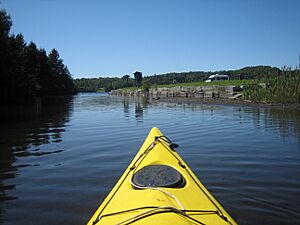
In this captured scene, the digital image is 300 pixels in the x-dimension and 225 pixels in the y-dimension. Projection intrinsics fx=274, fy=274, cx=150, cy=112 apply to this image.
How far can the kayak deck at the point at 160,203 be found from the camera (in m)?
2.53

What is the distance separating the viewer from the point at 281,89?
23.2m

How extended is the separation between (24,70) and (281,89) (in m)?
41.7

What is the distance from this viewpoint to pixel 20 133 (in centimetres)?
1260

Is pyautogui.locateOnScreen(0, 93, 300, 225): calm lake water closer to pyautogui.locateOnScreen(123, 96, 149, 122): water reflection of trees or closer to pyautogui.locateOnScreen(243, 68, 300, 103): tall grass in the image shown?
pyautogui.locateOnScreen(123, 96, 149, 122): water reflection of trees

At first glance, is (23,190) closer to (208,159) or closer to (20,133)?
(208,159)

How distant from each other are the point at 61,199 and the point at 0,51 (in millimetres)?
30099

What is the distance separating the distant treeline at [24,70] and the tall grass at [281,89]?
27.0 metres

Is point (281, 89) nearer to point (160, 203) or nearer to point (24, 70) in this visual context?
point (160, 203)

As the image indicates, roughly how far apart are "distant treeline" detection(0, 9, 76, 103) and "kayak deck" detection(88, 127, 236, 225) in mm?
30952

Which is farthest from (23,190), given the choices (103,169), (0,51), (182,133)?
(0,51)

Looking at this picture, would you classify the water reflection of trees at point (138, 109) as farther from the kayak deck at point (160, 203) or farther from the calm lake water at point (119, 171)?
the kayak deck at point (160, 203)

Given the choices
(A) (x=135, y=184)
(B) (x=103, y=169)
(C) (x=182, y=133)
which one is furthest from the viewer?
(C) (x=182, y=133)

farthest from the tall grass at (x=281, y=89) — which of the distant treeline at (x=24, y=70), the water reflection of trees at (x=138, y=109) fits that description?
the distant treeline at (x=24, y=70)

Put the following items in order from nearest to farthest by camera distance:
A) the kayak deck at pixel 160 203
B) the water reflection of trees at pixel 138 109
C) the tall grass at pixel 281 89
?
the kayak deck at pixel 160 203 < the water reflection of trees at pixel 138 109 < the tall grass at pixel 281 89
